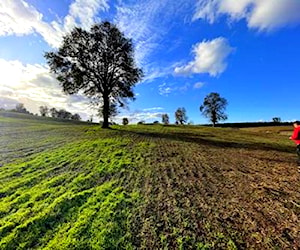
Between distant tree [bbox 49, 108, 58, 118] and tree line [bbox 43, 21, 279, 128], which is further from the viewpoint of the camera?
distant tree [bbox 49, 108, 58, 118]

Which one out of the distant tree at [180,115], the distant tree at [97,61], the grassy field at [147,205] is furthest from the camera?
the distant tree at [180,115]

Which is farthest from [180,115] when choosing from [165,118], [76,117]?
[76,117]

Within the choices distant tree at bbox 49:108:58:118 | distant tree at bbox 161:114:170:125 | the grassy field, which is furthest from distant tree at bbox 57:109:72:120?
the grassy field

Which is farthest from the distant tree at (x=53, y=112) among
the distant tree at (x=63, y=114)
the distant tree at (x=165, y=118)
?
the distant tree at (x=165, y=118)

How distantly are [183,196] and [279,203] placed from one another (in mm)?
2720

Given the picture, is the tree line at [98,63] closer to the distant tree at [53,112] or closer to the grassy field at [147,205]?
the grassy field at [147,205]

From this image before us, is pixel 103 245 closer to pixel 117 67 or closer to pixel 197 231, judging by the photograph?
pixel 197 231

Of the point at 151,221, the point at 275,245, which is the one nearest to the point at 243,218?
the point at 275,245

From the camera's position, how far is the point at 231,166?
39.0ft

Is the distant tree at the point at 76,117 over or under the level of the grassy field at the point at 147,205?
over

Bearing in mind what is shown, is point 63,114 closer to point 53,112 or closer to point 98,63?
point 53,112

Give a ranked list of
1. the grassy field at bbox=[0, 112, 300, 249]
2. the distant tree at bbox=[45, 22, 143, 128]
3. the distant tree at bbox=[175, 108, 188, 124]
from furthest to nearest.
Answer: the distant tree at bbox=[175, 108, 188, 124], the distant tree at bbox=[45, 22, 143, 128], the grassy field at bbox=[0, 112, 300, 249]

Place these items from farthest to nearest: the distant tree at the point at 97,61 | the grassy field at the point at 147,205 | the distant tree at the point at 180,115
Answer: the distant tree at the point at 180,115 < the distant tree at the point at 97,61 < the grassy field at the point at 147,205

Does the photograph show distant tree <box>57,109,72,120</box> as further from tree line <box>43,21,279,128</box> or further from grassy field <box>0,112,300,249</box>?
grassy field <box>0,112,300,249</box>
